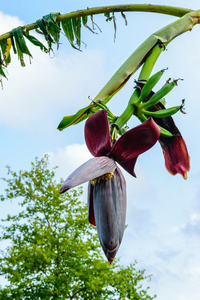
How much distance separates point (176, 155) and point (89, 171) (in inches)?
10.8

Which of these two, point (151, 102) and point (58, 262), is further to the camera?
point (58, 262)

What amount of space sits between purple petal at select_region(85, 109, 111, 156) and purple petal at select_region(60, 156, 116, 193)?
24 millimetres

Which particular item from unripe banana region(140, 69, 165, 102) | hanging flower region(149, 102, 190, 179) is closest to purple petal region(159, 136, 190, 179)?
hanging flower region(149, 102, 190, 179)

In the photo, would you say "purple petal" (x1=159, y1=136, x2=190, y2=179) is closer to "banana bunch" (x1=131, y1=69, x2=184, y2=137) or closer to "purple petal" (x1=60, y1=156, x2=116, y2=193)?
"banana bunch" (x1=131, y1=69, x2=184, y2=137)

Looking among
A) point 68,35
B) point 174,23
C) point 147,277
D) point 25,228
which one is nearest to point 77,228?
point 25,228

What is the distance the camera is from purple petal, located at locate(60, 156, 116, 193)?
539 mm

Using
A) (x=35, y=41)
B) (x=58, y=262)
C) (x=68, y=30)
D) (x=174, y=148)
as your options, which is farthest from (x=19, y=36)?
(x=58, y=262)

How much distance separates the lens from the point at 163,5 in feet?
3.30

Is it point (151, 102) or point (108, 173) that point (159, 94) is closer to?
point (151, 102)

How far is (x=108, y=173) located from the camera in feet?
1.93

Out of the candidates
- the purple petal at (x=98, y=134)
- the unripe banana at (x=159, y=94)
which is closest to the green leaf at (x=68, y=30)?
the unripe banana at (x=159, y=94)

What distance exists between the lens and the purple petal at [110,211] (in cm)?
55

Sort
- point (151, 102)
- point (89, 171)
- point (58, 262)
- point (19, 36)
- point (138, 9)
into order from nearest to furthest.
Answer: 1. point (89, 171)
2. point (151, 102)
3. point (138, 9)
4. point (19, 36)
5. point (58, 262)

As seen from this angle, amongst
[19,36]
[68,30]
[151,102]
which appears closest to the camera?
[151,102]
